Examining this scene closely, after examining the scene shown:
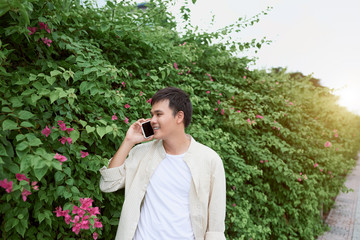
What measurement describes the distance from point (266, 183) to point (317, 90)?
3.36m

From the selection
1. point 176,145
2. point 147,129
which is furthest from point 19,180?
point 176,145

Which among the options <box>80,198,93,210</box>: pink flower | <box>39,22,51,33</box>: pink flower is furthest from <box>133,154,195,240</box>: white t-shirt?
<box>39,22,51,33</box>: pink flower

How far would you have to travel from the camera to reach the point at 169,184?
5.87ft

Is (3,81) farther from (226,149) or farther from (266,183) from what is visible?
(266,183)

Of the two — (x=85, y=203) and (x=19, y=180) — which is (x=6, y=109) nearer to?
(x=19, y=180)

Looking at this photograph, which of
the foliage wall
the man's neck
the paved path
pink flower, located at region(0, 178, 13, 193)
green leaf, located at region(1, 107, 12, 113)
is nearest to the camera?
pink flower, located at region(0, 178, 13, 193)

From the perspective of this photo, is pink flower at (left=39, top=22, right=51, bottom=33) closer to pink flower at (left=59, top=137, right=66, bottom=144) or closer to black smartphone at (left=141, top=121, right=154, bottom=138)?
pink flower at (left=59, top=137, right=66, bottom=144)

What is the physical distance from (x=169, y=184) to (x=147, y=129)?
0.40 metres

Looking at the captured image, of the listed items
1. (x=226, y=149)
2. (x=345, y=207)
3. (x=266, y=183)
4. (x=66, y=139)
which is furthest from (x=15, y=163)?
(x=345, y=207)

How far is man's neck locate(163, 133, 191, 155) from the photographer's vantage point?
1867 millimetres

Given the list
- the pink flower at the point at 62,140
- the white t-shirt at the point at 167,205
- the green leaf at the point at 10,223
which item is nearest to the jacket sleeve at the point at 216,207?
the white t-shirt at the point at 167,205

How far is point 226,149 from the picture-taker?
3.52 m

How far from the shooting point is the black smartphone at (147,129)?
1.83 metres

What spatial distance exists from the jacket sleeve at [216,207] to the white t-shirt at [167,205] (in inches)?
5.5
